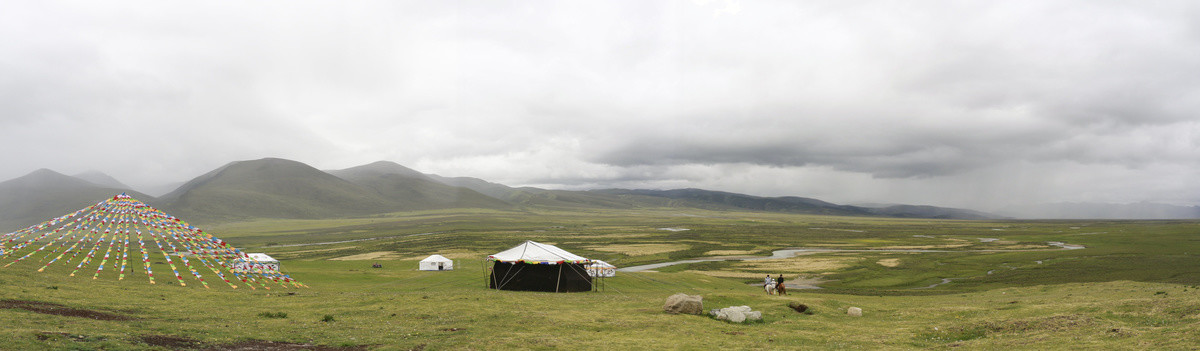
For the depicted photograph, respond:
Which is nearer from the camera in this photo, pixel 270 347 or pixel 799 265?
pixel 270 347

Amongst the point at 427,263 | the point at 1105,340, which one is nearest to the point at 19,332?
the point at 1105,340

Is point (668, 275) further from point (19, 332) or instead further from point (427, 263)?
point (19, 332)

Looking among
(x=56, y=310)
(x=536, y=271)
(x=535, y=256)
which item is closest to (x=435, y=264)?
(x=536, y=271)

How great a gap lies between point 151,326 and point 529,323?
14.3 metres

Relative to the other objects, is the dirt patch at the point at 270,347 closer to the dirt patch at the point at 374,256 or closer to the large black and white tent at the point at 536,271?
the large black and white tent at the point at 536,271

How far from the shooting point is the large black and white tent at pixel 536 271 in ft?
147

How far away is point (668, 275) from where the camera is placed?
5903 cm

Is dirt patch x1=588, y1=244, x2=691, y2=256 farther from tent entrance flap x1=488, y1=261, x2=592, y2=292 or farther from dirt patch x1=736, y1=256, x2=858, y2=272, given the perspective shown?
tent entrance flap x1=488, y1=261, x2=592, y2=292

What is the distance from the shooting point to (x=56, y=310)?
22656 millimetres

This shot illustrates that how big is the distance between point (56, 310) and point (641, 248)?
111 meters

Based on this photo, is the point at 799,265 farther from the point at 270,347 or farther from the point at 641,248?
the point at 270,347

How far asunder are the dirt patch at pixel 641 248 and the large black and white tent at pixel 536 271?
69.6m

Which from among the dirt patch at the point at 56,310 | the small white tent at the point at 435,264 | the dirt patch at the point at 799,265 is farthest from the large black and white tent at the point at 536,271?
the dirt patch at the point at 799,265

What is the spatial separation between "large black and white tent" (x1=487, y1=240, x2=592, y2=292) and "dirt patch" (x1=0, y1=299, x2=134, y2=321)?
25.0m
